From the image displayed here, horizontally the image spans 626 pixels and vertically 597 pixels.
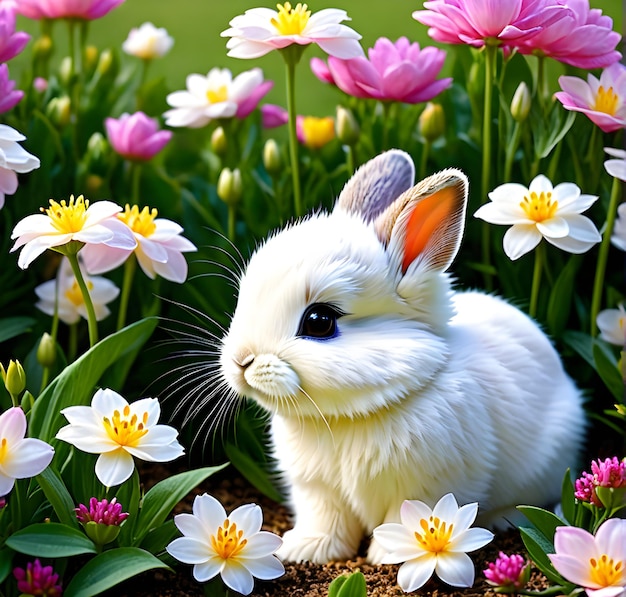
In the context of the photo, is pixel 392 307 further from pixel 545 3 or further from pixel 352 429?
pixel 545 3

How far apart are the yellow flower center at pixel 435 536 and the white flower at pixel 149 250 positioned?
65 cm

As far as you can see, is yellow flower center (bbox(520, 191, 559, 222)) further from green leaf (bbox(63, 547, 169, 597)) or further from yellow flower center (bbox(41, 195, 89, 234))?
green leaf (bbox(63, 547, 169, 597))

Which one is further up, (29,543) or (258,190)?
(258,190)

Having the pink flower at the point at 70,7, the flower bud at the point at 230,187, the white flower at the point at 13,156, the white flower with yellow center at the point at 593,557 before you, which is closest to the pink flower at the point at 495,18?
the flower bud at the point at 230,187

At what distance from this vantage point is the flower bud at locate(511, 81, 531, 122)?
2049 mm

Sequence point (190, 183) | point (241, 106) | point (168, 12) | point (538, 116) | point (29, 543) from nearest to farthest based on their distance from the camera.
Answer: point (29, 543) → point (538, 116) → point (241, 106) → point (190, 183) → point (168, 12)

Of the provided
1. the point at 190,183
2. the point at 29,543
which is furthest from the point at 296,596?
the point at 190,183

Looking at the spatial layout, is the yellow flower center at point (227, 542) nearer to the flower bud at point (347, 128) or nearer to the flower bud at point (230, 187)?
the flower bud at point (230, 187)

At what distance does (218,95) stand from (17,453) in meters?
1.18

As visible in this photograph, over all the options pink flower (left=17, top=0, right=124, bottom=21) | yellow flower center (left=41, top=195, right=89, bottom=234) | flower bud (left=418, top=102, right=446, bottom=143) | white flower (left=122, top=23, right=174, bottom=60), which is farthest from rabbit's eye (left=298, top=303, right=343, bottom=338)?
white flower (left=122, top=23, right=174, bottom=60)

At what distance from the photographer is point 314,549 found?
1820mm

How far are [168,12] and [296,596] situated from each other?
378cm

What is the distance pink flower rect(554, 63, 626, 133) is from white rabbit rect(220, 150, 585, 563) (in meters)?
0.35

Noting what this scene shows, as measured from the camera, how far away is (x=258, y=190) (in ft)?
8.34
